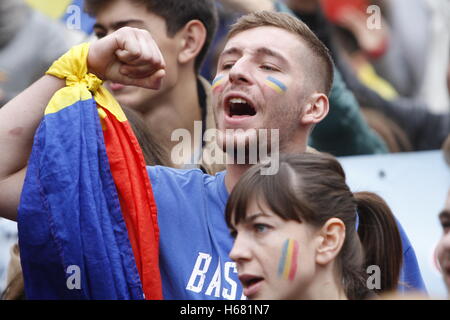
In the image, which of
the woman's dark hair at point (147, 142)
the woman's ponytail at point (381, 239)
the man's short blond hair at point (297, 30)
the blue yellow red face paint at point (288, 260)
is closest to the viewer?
the blue yellow red face paint at point (288, 260)

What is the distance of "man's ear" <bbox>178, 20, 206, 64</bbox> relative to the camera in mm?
3164

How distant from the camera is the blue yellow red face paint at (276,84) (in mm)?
2381

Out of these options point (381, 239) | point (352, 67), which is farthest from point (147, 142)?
point (352, 67)

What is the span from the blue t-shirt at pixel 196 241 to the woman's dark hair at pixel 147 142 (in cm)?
30

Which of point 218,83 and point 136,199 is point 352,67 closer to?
point 218,83

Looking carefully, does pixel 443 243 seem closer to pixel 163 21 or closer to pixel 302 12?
pixel 163 21

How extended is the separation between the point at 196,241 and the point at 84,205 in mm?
331

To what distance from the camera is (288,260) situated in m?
1.93

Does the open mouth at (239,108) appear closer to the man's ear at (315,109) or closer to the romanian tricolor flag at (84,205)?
the man's ear at (315,109)

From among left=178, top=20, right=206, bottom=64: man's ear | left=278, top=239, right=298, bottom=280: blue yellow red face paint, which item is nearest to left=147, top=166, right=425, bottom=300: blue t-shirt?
left=278, top=239, right=298, bottom=280: blue yellow red face paint

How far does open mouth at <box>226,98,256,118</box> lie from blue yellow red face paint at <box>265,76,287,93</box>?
0.08 metres

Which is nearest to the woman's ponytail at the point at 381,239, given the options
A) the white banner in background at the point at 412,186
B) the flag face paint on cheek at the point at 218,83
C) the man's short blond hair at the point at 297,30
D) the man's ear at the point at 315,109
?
the man's ear at the point at 315,109

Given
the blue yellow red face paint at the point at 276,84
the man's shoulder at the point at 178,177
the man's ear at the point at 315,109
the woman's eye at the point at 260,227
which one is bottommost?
the woman's eye at the point at 260,227
